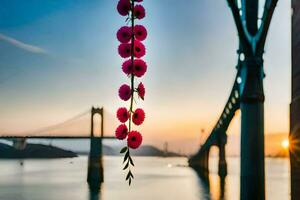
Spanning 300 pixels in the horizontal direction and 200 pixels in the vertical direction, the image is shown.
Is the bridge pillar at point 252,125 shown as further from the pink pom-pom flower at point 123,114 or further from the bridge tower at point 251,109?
the pink pom-pom flower at point 123,114

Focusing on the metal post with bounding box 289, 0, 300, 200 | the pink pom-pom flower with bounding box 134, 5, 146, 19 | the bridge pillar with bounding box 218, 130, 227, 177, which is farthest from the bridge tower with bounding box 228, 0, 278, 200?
the bridge pillar with bounding box 218, 130, 227, 177

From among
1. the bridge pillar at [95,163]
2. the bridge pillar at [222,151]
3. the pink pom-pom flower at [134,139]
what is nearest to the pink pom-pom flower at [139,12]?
the pink pom-pom flower at [134,139]

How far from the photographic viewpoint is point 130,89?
3.66m

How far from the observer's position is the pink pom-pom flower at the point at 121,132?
11.7 ft

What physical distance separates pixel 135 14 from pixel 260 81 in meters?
5.00

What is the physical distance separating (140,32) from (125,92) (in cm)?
42

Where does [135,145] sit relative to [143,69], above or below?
below

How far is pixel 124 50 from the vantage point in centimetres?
362

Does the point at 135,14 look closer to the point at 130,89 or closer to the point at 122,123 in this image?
the point at 130,89

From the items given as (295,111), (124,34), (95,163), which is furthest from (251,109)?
(95,163)

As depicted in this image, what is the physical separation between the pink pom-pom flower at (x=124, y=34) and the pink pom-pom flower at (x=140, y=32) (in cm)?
5

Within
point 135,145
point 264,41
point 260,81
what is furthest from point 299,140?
point 135,145

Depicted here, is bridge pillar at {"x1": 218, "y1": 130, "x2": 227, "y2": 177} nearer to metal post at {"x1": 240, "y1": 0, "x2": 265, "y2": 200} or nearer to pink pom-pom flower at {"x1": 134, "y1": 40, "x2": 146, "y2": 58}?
metal post at {"x1": 240, "y1": 0, "x2": 265, "y2": 200}

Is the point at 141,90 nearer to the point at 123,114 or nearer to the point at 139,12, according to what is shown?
the point at 123,114
